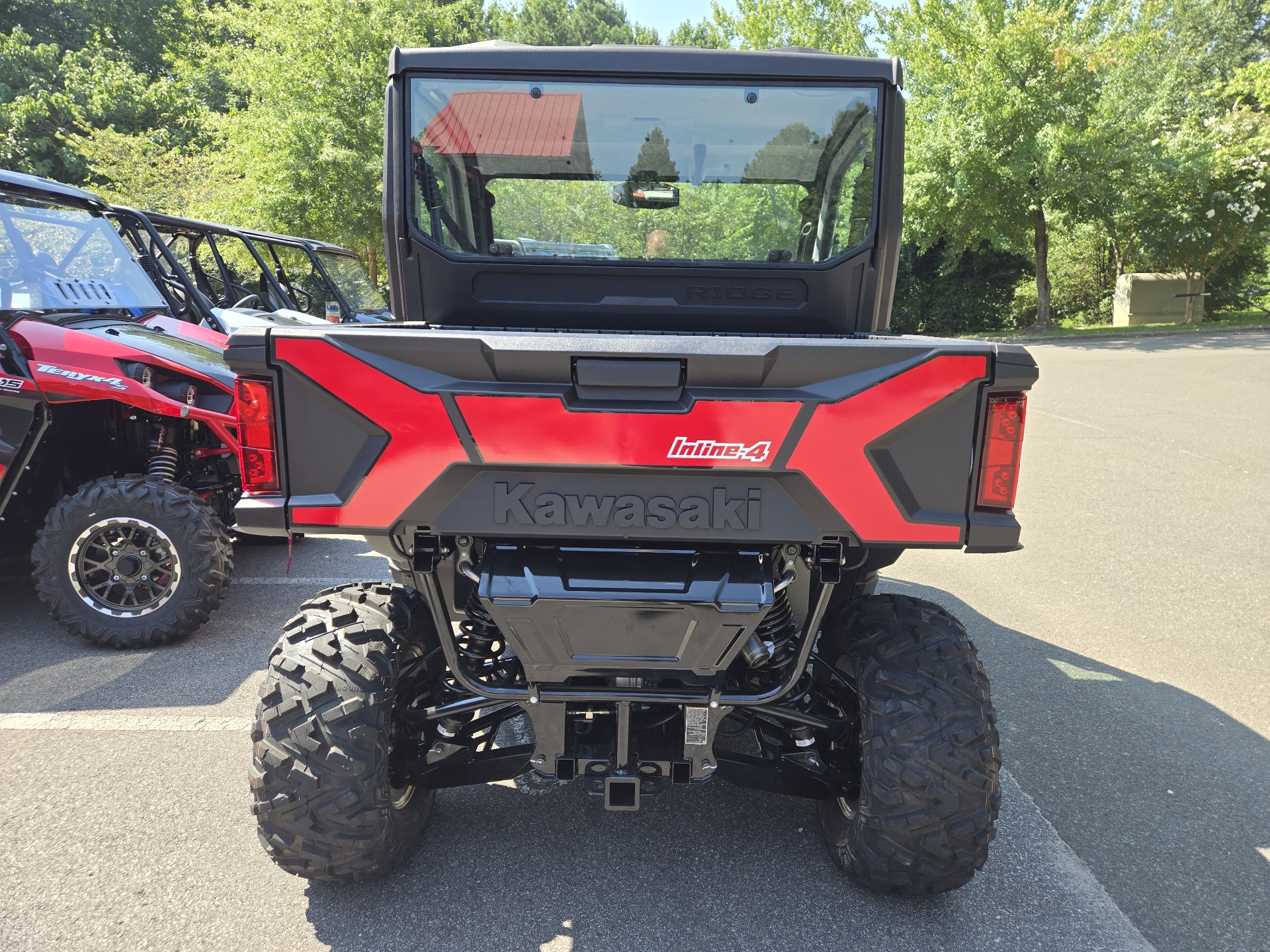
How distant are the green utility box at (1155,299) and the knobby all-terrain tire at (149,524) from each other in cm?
2876

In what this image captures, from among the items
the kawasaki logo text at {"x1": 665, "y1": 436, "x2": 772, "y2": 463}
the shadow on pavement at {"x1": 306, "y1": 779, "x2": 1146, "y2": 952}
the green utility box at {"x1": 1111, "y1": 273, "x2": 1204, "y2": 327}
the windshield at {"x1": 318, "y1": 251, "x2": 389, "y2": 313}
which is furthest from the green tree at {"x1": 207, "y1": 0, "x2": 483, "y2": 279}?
the green utility box at {"x1": 1111, "y1": 273, "x2": 1204, "y2": 327}

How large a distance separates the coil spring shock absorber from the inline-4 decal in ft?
1.40

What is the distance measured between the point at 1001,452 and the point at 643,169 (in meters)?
1.78

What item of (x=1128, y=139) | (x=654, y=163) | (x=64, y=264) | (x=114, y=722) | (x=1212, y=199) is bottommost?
(x=114, y=722)

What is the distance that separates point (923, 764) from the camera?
2250 millimetres

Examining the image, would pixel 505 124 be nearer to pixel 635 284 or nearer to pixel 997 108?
pixel 635 284

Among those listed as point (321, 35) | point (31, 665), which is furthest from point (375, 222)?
point (31, 665)

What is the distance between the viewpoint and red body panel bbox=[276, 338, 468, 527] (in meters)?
2.01

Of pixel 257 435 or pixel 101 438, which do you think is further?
A: pixel 101 438

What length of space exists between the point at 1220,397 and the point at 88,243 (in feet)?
45.9

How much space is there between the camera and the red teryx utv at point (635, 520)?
6.57 feet

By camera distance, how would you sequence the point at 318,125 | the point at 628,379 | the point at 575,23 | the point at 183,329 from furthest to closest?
the point at 575,23 → the point at 318,125 → the point at 183,329 → the point at 628,379

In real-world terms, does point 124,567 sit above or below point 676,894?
above

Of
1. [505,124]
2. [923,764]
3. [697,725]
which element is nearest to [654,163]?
[505,124]
